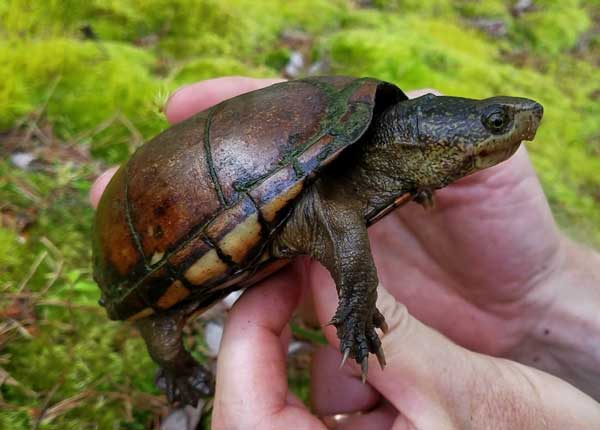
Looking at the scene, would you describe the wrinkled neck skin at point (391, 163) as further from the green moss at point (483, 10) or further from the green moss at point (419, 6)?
the green moss at point (483, 10)

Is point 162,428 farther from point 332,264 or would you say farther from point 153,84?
point 153,84

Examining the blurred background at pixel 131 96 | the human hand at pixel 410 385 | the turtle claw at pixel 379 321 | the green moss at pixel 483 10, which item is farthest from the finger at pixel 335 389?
the green moss at pixel 483 10

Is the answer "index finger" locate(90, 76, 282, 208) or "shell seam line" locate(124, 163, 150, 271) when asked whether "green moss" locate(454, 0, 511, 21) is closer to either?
"index finger" locate(90, 76, 282, 208)

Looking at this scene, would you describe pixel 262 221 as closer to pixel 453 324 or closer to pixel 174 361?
pixel 174 361

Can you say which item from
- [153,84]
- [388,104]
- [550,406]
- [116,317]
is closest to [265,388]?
[116,317]

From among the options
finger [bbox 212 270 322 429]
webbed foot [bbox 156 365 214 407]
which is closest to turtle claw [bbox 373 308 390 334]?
finger [bbox 212 270 322 429]
